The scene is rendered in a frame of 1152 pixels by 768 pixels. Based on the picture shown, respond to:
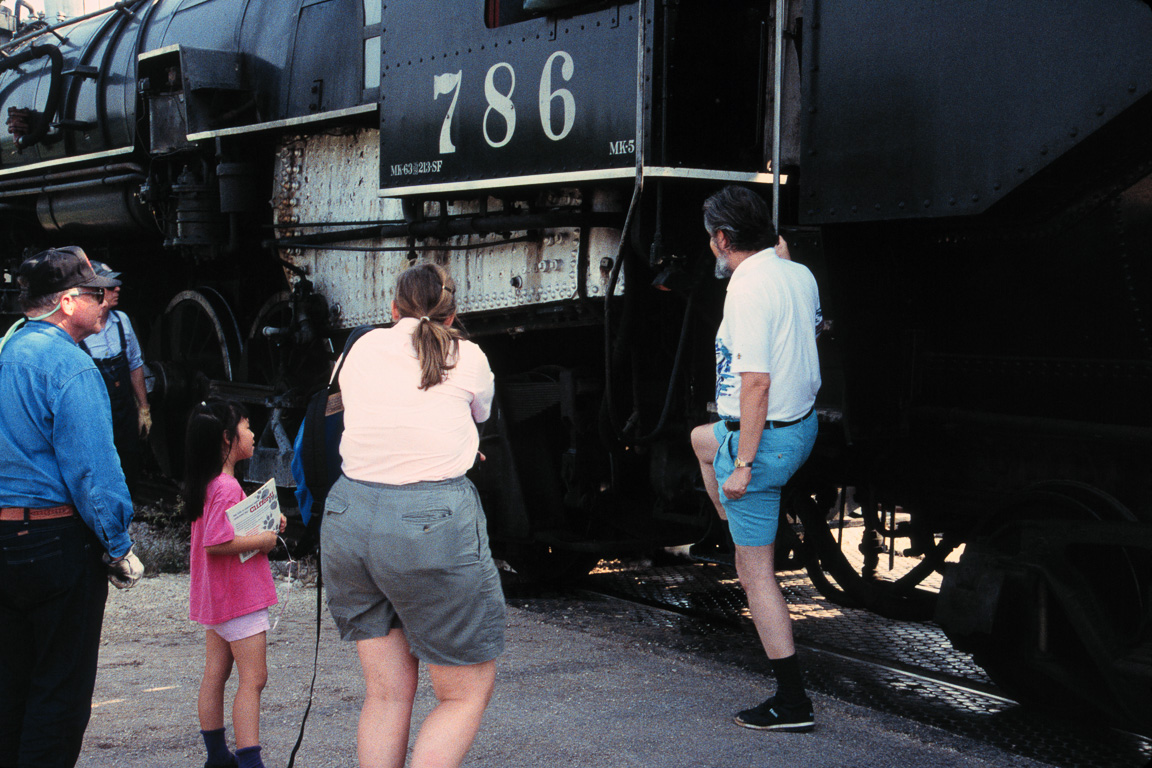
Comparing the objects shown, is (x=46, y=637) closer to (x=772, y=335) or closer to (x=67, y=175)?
(x=772, y=335)

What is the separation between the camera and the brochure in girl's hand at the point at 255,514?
3.15 meters

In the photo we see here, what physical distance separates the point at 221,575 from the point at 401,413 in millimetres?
855

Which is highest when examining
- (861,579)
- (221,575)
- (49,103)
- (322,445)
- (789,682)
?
(49,103)

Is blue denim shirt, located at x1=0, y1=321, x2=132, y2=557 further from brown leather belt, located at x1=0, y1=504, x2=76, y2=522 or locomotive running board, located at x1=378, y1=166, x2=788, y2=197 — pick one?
locomotive running board, located at x1=378, y1=166, x2=788, y2=197

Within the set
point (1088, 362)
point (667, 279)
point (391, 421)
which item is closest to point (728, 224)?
point (667, 279)

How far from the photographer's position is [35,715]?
9.19ft

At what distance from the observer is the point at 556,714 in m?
3.72

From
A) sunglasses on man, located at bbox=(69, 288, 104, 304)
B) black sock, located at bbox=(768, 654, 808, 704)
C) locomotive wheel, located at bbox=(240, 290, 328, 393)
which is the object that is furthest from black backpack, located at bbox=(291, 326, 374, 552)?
locomotive wheel, located at bbox=(240, 290, 328, 393)

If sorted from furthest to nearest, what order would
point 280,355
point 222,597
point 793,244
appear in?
point 280,355, point 793,244, point 222,597

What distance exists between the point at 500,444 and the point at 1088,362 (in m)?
2.74

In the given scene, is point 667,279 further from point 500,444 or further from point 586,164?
point 500,444

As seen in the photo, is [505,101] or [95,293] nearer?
[95,293]

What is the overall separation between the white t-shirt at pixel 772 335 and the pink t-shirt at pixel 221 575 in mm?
1538

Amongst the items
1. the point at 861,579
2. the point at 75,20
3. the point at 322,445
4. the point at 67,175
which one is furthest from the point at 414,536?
the point at 75,20
